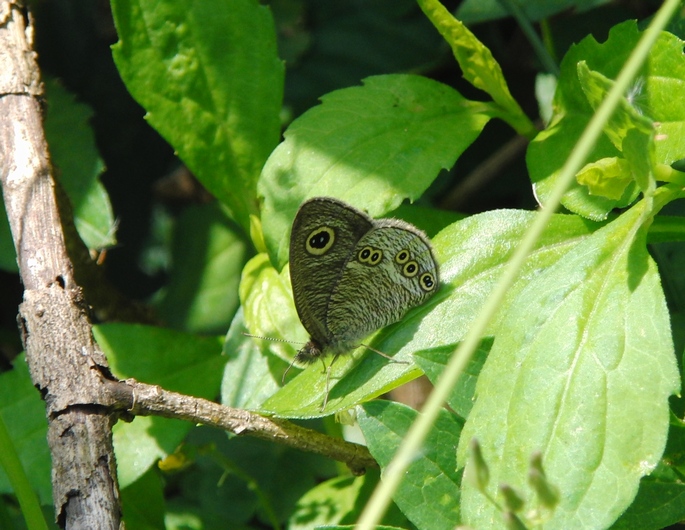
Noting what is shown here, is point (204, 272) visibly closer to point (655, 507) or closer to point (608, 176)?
point (608, 176)

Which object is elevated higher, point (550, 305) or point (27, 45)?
point (27, 45)

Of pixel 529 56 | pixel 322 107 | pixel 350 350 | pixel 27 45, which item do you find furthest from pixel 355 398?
pixel 529 56

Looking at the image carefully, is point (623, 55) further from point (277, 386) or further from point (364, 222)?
point (277, 386)

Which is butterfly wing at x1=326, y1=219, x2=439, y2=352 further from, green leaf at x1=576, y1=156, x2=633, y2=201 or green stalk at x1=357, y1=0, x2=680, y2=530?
green stalk at x1=357, y1=0, x2=680, y2=530

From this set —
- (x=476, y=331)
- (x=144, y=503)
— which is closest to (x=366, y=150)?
(x=476, y=331)

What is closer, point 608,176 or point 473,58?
point 608,176

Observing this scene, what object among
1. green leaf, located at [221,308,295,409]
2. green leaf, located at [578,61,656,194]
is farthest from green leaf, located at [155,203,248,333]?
green leaf, located at [578,61,656,194]
